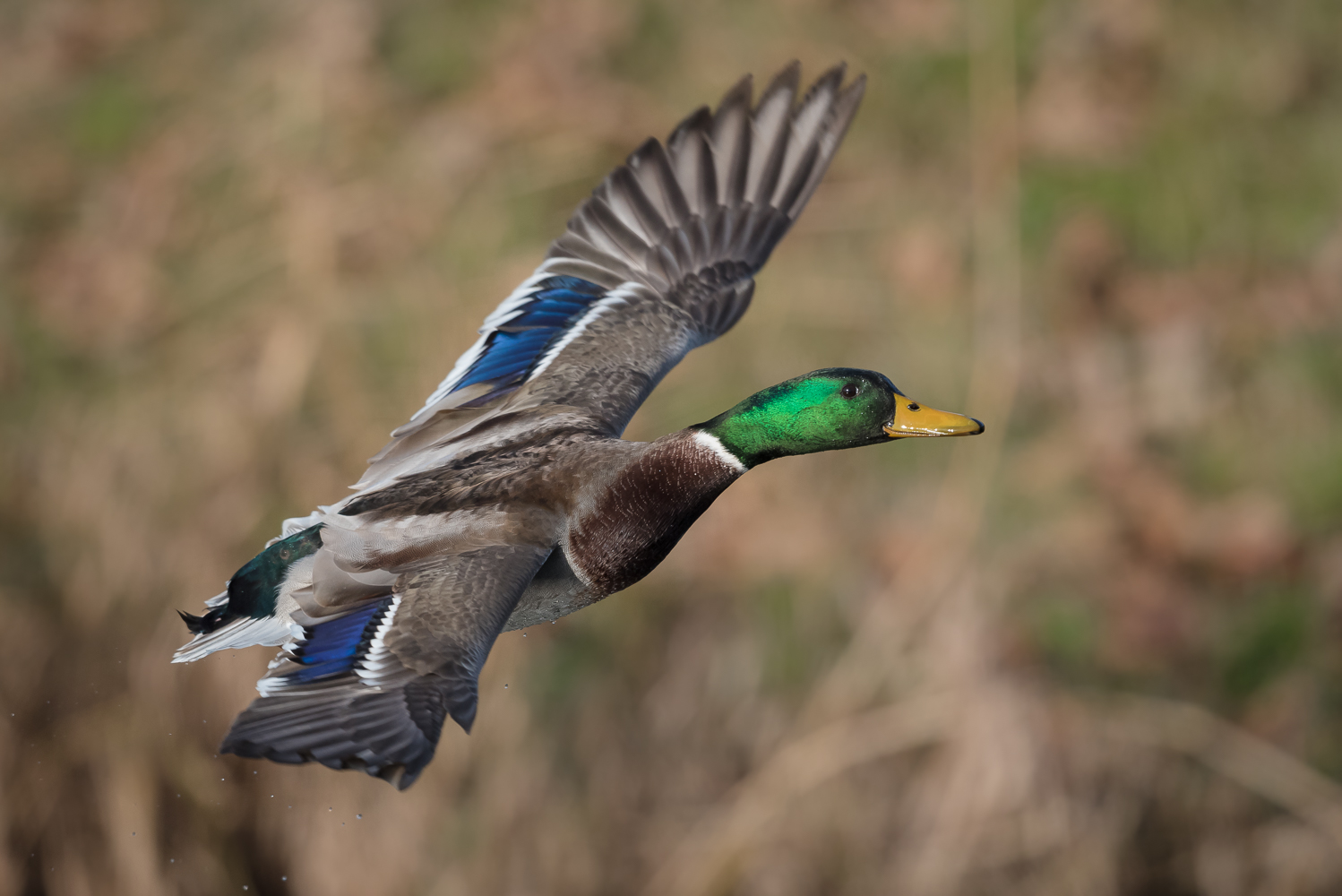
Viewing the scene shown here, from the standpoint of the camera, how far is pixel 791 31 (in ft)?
34.1

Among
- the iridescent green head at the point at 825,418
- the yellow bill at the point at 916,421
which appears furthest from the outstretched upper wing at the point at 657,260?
the yellow bill at the point at 916,421

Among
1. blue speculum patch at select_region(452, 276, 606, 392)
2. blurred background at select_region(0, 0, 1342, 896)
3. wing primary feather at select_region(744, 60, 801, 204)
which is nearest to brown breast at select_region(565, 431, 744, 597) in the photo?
blue speculum patch at select_region(452, 276, 606, 392)

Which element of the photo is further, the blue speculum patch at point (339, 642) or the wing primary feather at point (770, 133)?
the wing primary feather at point (770, 133)

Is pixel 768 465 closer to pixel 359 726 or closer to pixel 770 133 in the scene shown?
pixel 770 133

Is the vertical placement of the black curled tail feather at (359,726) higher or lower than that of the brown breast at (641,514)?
lower

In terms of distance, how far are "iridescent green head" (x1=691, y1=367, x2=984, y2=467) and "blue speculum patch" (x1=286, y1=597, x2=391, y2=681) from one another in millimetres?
1014

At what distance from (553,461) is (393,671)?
0.85 m

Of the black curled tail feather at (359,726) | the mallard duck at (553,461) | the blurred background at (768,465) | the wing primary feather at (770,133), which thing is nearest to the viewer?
the black curled tail feather at (359,726)

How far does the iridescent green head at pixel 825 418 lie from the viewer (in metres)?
4.01

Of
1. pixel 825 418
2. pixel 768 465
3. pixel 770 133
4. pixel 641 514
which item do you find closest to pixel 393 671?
pixel 641 514

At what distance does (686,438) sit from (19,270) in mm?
6624

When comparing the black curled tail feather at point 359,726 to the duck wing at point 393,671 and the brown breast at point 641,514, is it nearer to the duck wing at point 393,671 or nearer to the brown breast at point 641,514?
the duck wing at point 393,671

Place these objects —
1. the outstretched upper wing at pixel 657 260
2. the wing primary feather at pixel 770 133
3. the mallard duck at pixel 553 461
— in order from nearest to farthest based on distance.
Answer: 1. the mallard duck at pixel 553 461
2. the outstretched upper wing at pixel 657 260
3. the wing primary feather at pixel 770 133

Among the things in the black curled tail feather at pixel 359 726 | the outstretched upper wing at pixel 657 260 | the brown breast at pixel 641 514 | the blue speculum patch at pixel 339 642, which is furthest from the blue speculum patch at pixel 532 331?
the black curled tail feather at pixel 359 726
